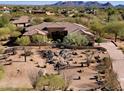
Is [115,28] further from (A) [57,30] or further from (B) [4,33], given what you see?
(B) [4,33]

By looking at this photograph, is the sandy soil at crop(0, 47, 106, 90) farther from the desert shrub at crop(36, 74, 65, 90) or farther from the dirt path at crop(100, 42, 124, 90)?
the desert shrub at crop(36, 74, 65, 90)

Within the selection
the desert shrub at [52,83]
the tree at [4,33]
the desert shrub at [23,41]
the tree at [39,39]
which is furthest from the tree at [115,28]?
the desert shrub at [52,83]

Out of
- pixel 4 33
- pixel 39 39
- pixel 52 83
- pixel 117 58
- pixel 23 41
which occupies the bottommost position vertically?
pixel 4 33

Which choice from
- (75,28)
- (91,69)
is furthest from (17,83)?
(75,28)

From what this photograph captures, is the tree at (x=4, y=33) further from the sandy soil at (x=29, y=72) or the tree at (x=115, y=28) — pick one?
the tree at (x=115, y=28)

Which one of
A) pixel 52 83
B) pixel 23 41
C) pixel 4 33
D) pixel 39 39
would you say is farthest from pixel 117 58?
pixel 4 33

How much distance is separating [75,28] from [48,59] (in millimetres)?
14520

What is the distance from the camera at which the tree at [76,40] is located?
43.8m

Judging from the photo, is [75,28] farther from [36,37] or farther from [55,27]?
[36,37]

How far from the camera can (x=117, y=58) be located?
119 feet

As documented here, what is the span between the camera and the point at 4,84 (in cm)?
2681

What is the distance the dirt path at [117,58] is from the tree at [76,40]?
10.3 feet

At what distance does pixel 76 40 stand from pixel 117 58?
907 cm

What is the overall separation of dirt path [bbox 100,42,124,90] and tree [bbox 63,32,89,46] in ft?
10.3
